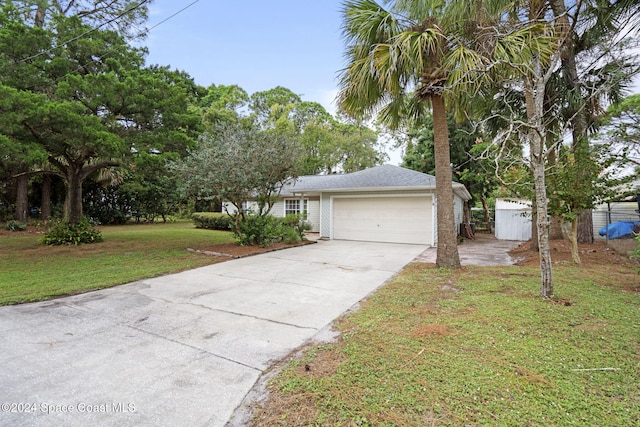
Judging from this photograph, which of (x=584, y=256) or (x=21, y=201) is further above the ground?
(x=21, y=201)

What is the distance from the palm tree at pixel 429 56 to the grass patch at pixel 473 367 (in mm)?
3213

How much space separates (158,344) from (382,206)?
10987 mm

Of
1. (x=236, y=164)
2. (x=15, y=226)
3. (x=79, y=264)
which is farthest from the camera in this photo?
(x=15, y=226)

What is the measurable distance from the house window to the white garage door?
3007mm

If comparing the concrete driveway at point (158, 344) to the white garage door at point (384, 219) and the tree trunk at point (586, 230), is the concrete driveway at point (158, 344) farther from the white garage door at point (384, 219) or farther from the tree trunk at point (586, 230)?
the tree trunk at point (586, 230)

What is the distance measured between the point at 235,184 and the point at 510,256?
8649 millimetres

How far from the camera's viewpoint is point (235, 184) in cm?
945

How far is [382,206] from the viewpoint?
43.6ft

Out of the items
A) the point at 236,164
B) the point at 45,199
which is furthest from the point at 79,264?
the point at 45,199

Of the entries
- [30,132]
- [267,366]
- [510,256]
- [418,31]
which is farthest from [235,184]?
[510,256]

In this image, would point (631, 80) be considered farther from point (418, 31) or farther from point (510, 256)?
point (418, 31)

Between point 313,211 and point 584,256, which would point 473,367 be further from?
point 313,211

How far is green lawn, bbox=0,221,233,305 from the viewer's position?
559cm

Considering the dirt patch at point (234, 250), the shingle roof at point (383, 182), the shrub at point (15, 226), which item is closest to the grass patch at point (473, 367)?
the dirt patch at point (234, 250)
